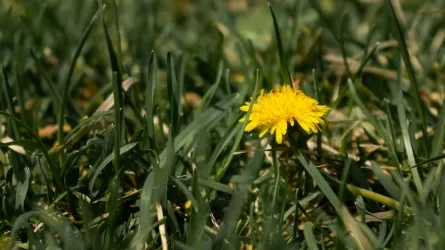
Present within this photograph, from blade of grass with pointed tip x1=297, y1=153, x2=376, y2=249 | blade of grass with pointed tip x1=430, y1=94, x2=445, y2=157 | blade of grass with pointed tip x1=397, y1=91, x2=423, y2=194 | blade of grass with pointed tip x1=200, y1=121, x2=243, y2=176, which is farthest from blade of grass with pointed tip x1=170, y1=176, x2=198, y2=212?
blade of grass with pointed tip x1=430, y1=94, x2=445, y2=157

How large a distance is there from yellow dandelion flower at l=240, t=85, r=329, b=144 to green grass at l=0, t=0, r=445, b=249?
2.7 inches

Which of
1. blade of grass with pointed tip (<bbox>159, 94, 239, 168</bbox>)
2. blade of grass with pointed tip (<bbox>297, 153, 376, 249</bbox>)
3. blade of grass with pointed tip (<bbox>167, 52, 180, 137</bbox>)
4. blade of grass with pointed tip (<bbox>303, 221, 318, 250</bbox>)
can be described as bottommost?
blade of grass with pointed tip (<bbox>303, 221, 318, 250</bbox>)

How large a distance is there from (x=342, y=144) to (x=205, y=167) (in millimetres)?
379

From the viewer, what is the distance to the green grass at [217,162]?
55.2 inches

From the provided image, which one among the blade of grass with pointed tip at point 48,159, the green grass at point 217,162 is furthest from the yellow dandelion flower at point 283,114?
the blade of grass with pointed tip at point 48,159

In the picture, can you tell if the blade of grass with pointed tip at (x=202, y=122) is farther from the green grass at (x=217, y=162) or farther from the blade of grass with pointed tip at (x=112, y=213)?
the blade of grass with pointed tip at (x=112, y=213)

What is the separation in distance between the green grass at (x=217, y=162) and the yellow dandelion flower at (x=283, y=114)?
0.22ft

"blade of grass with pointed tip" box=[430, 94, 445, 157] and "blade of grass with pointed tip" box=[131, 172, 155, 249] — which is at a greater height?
"blade of grass with pointed tip" box=[430, 94, 445, 157]

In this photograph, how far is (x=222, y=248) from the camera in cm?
137

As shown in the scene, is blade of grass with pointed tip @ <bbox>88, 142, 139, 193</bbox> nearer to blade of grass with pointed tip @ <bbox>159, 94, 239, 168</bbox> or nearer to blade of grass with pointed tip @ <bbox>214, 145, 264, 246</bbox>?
blade of grass with pointed tip @ <bbox>159, 94, 239, 168</bbox>

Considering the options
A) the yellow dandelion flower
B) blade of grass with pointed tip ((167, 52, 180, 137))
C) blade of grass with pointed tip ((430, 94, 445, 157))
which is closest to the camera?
the yellow dandelion flower

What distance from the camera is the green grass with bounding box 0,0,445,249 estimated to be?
1.40m

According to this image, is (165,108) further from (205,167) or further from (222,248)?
(222,248)

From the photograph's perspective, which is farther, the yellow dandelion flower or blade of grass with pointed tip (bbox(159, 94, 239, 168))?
blade of grass with pointed tip (bbox(159, 94, 239, 168))
